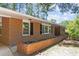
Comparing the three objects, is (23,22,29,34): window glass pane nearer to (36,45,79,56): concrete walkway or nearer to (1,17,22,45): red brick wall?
(1,17,22,45): red brick wall

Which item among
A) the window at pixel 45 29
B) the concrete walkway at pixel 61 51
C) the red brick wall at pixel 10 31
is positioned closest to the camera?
the concrete walkway at pixel 61 51

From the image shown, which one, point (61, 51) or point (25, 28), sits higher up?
point (25, 28)

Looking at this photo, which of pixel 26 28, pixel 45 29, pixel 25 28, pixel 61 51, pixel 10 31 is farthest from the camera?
pixel 45 29

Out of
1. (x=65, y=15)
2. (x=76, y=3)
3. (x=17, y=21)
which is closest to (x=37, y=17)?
(x=17, y=21)

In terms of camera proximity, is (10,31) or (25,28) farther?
(25,28)

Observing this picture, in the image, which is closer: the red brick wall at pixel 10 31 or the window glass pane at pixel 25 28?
the red brick wall at pixel 10 31

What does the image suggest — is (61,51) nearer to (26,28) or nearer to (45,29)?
(26,28)

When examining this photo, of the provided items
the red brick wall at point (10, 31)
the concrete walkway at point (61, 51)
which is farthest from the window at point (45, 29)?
the red brick wall at point (10, 31)

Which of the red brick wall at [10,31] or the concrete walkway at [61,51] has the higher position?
the red brick wall at [10,31]

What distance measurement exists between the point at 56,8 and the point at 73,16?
0.66 meters

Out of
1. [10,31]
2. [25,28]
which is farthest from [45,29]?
[10,31]

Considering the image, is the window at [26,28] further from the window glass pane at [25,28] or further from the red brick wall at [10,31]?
the red brick wall at [10,31]

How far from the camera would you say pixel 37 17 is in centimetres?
826

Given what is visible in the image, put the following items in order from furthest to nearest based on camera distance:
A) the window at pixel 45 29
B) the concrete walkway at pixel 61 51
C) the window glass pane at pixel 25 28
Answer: the window at pixel 45 29, the window glass pane at pixel 25 28, the concrete walkway at pixel 61 51
